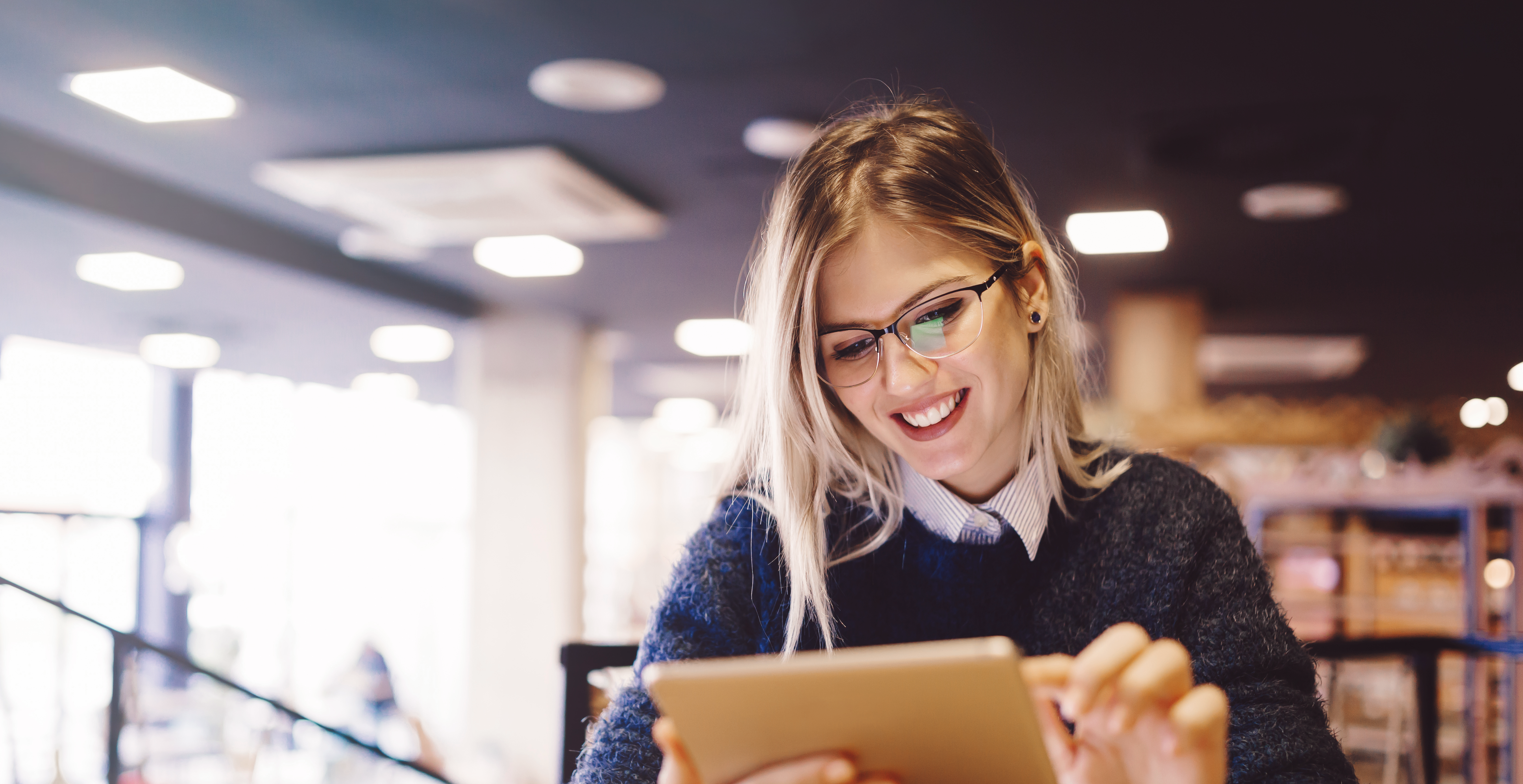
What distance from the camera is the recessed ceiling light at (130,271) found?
5387 millimetres

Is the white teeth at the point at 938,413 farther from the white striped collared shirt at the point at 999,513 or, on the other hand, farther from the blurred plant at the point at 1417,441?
the blurred plant at the point at 1417,441

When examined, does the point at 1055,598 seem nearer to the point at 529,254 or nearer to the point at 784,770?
the point at 784,770

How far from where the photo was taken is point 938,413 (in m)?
1.13

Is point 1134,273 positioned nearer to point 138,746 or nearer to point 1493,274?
point 1493,274

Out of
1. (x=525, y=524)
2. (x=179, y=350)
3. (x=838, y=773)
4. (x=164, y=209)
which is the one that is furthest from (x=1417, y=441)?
(x=179, y=350)

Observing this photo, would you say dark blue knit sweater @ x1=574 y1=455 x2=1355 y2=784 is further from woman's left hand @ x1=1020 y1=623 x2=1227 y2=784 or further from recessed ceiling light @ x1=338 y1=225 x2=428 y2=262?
recessed ceiling light @ x1=338 y1=225 x2=428 y2=262

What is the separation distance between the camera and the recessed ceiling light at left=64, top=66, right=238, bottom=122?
3.12 metres

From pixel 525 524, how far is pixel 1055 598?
6.09 metres

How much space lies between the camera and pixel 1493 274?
5379mm

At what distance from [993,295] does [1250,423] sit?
485 centimetres

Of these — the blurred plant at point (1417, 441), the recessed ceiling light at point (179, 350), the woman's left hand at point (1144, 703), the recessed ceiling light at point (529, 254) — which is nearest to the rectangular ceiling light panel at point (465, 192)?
the recessed ceiling light at point (529, 254)

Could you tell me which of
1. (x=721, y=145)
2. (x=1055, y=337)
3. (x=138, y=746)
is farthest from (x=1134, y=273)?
(x=138, y=746)

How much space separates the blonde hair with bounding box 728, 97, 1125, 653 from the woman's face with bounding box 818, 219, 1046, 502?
2 centimetres

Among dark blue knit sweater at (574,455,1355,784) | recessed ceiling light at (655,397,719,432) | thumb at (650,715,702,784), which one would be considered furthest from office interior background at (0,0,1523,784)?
recessed ceiling light at (655,397,719,432)
